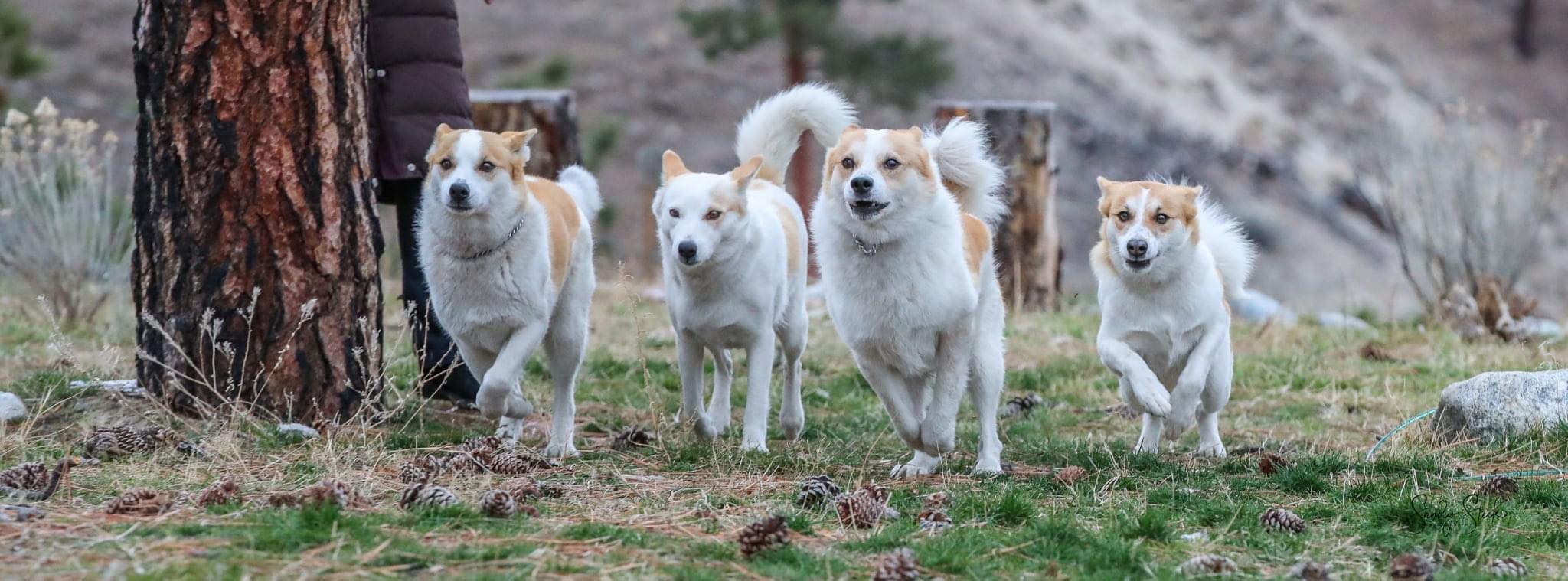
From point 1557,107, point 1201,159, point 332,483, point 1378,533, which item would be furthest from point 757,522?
point 1557,107

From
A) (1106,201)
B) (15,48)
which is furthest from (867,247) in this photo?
(15,48)

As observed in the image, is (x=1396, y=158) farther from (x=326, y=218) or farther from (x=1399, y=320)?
(x=326, y=218)

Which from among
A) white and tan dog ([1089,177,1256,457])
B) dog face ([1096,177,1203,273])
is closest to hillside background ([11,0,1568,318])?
white and tan dog ([1089,177,1256,457])

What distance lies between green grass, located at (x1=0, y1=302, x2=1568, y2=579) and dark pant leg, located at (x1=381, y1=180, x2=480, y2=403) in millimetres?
151

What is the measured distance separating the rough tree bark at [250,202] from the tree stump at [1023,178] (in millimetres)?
5374

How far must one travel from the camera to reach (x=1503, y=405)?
5512mm

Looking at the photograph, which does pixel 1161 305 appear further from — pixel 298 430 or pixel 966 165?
pixel 298 430

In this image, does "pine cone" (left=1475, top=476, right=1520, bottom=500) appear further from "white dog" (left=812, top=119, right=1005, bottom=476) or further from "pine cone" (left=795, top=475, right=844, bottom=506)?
"pine cone" (left=795, top=475, right=844, bottom=506)

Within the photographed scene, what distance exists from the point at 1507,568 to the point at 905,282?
214 cm

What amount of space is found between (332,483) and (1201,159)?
73.7 feet

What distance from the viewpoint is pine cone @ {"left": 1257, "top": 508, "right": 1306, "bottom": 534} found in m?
4.09

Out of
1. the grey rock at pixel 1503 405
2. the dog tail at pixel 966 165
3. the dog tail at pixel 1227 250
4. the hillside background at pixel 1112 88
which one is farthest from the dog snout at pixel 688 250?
the hillside background at pixel 1112 88

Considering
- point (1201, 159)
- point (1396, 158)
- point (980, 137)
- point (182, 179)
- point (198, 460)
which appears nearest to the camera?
point (198, 460)

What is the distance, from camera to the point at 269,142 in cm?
513
